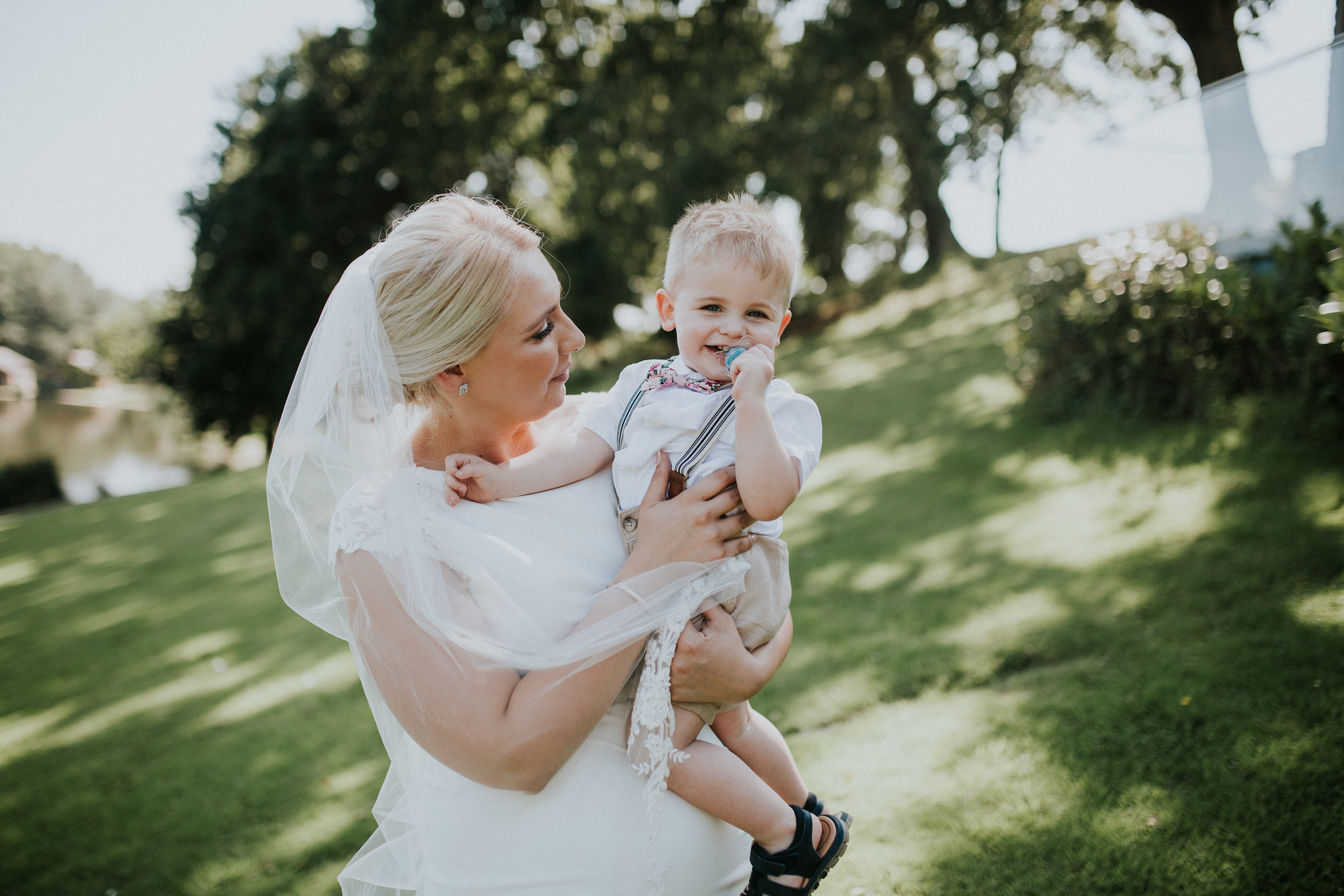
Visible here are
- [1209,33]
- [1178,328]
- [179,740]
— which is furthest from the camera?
[1209,33]

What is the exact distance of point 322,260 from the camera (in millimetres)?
23906

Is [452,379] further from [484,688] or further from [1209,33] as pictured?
[1209,33]

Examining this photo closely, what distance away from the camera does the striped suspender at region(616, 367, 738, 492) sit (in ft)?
6.13

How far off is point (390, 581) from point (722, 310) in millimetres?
1077

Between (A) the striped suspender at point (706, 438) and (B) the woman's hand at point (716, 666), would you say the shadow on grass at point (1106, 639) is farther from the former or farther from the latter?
(A) the striped suspender at point (706, 438)

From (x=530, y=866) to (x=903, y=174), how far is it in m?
28.1

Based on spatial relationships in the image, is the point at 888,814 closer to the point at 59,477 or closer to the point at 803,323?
the point at 803,323

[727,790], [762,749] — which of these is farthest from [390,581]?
[762,749]

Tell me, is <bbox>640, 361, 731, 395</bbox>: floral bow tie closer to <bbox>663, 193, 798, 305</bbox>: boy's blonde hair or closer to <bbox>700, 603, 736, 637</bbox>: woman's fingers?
<bbox>663, 193, 798, 305</bbox>: boy's blonde hair

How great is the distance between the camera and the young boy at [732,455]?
1746 millimetres

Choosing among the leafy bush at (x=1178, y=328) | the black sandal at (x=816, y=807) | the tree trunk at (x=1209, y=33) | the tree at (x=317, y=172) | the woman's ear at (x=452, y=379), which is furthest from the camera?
the tree at (x=317, y=172)

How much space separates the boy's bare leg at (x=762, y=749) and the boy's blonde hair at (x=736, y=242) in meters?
1.15

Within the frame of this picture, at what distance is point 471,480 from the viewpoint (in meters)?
1.83

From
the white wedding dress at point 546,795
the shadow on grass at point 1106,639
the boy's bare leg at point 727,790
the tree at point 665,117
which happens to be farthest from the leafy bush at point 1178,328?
the tree at point 665,117
